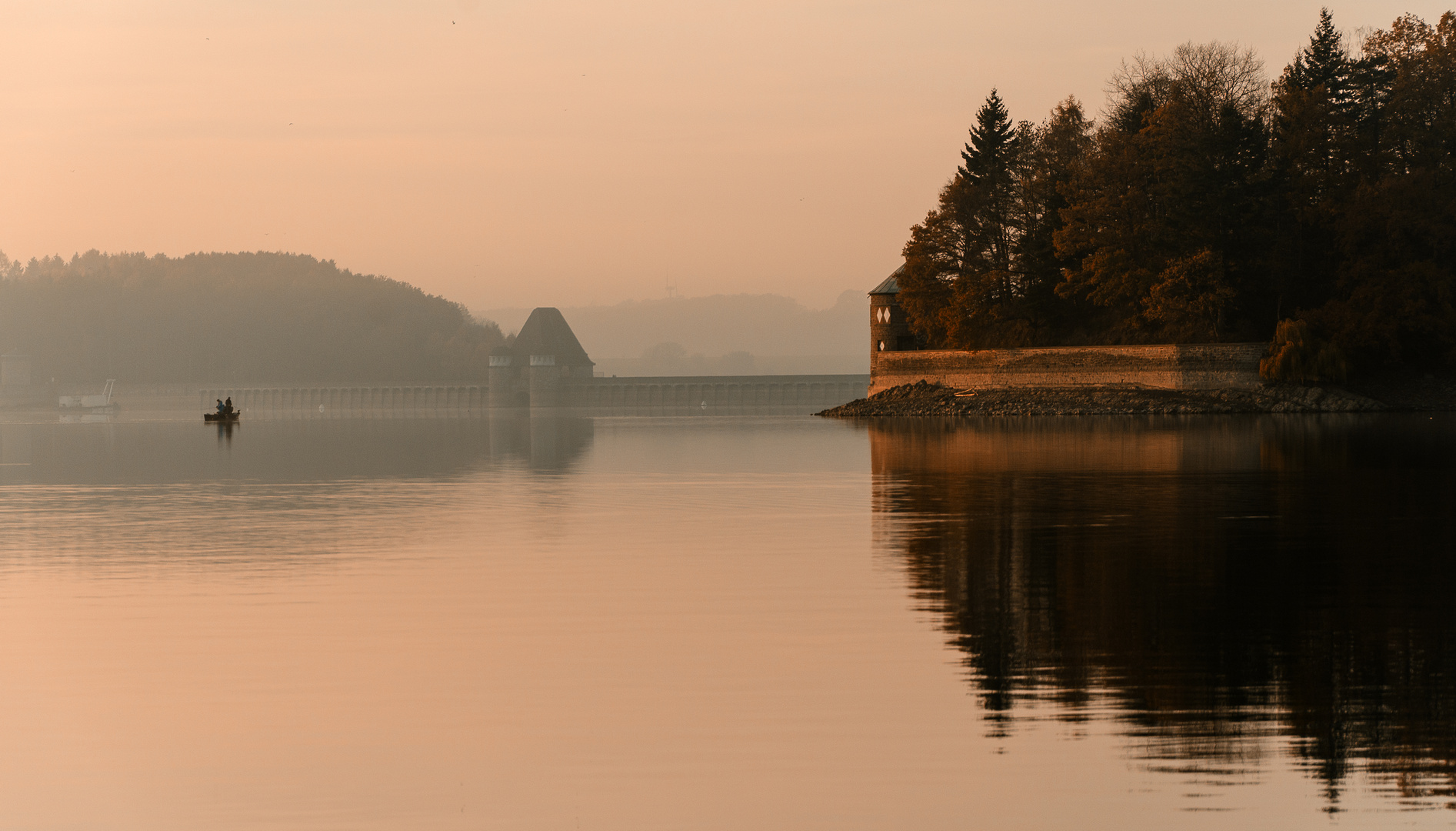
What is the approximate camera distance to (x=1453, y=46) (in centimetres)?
7225

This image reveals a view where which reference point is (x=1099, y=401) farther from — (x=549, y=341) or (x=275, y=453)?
(x=549, y=341)

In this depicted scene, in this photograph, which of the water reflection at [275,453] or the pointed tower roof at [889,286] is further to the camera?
the pointed tower roof at [889,286]

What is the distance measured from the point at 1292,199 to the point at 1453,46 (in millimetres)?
10828

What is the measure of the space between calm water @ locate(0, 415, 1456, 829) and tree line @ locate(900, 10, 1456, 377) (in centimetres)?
5019

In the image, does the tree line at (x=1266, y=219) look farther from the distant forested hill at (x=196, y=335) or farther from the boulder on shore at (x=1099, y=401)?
the distant forested hill at (x=196, y=335)

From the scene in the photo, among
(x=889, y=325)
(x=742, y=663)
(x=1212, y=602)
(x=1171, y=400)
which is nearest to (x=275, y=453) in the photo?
(x=1212, y=602)

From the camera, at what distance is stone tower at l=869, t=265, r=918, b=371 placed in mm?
93000

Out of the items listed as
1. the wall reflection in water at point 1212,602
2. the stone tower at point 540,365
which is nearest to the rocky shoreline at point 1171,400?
the wall reflection in water at point 1212,602

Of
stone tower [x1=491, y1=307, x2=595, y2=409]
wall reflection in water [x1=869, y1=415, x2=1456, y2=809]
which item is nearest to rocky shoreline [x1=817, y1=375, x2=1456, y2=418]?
wall reflection in water [x1=869, y1=415, x2=1456, y2=809]

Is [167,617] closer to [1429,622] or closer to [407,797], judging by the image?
[407,797]

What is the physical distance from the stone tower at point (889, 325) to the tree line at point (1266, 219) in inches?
388

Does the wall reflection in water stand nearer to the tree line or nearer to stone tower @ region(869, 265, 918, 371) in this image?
the tree line

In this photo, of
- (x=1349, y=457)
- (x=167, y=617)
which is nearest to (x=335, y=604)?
(x=167, y=617)

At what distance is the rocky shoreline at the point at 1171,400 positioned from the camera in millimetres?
68812
